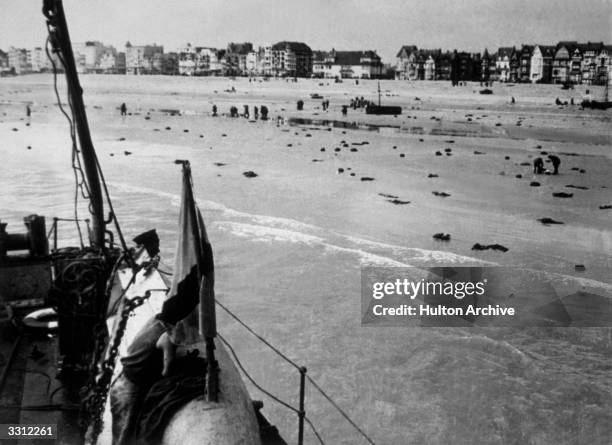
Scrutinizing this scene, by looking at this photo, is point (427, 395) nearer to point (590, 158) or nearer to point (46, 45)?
point (46, 45)

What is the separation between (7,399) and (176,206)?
1245 centimetres

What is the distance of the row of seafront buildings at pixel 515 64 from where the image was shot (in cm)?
11588

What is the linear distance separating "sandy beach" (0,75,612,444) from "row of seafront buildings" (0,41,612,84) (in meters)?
71.9

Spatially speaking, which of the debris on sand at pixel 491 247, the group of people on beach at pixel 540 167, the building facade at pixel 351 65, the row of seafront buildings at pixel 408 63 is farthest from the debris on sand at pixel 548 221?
the building facade at pixel 351 65

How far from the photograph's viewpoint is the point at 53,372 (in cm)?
755

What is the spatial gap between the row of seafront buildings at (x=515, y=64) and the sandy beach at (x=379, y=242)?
89.4m

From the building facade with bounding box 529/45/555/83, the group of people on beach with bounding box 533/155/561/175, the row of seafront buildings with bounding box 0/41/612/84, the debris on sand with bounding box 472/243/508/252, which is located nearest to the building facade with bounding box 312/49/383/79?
the row of seafront buildings with bounding box 0/41/612/84

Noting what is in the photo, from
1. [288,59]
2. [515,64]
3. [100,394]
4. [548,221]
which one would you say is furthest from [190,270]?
[288,59]

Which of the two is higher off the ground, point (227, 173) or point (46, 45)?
point (46, 45)

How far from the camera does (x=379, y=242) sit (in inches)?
607

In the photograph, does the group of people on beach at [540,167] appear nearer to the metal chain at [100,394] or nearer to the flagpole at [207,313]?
the metal chain at [100,394]

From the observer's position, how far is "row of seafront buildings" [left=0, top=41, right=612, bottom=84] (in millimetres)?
120037

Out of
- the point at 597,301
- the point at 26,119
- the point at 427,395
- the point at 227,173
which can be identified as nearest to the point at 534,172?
the point at 227,173

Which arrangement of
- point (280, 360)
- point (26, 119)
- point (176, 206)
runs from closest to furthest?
1. point (280, 360)
2. point (176, 206)
3. point (26, 119)
